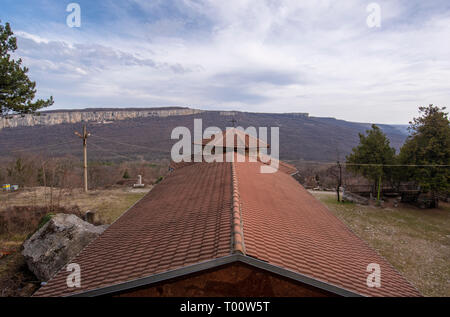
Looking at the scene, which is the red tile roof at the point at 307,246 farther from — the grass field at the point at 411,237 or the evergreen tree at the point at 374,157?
the evergreen tree at the point at 374,157

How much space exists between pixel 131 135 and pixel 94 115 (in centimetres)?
1924

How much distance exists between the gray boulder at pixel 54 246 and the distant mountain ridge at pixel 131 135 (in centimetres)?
4558

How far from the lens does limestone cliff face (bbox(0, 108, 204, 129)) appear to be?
7056 centimetres

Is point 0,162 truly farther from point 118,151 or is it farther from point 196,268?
point 196,268

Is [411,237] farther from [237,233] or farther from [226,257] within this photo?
[226,257]

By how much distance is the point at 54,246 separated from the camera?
963cm

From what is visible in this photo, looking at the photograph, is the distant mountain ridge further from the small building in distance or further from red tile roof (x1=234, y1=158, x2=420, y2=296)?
the small building in distance

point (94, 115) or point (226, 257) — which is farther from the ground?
point (94, 115)

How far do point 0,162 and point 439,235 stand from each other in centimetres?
5453

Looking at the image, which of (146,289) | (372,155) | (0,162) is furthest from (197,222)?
(0,162)

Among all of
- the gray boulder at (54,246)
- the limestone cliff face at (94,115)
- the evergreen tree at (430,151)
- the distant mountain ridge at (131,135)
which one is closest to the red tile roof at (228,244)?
the gray boulder at (54,246)

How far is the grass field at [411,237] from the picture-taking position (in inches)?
447

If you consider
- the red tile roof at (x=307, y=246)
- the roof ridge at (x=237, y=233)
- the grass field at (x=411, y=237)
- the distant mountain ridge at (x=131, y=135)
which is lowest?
the grass field at (x=411, y=237)

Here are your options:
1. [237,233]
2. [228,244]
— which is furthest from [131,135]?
[228,244]
